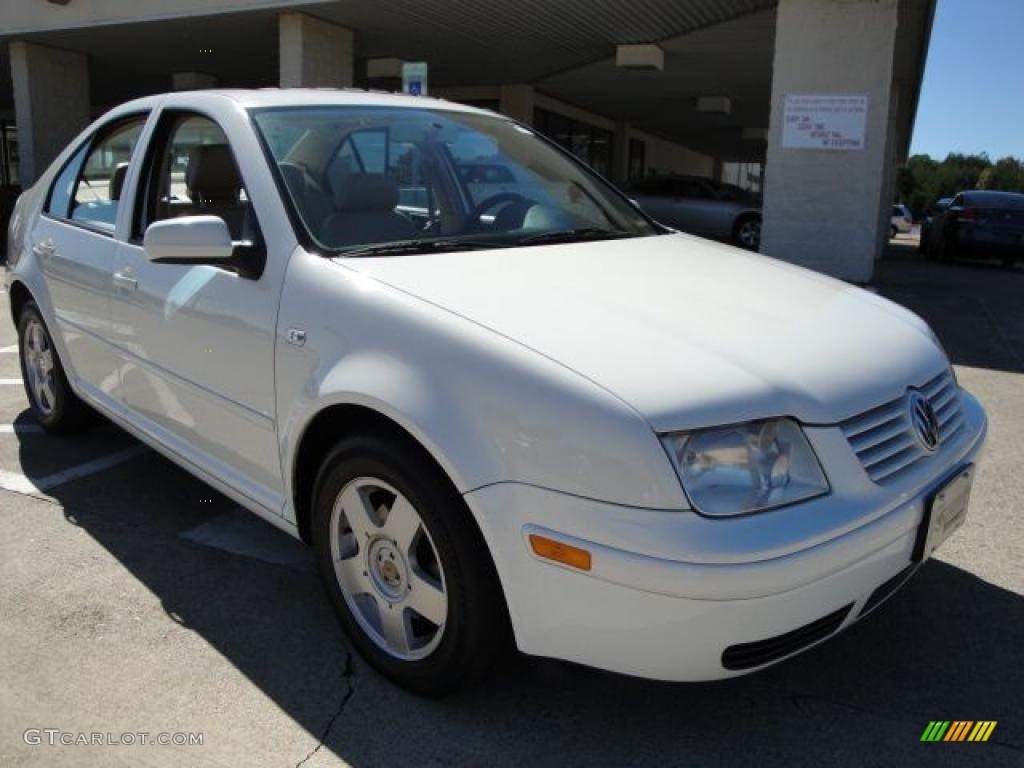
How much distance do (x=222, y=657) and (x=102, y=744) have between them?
0.46 metres

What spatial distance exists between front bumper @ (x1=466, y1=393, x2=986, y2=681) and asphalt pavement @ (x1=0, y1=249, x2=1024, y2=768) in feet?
0.93

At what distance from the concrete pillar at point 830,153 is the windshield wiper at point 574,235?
846 centimetres

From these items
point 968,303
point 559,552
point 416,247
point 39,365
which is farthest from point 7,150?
point 559,552

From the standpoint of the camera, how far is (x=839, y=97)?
10734mm

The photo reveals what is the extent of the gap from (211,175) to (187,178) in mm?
176

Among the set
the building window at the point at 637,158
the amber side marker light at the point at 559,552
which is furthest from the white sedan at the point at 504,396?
the building window at the point at 637,158

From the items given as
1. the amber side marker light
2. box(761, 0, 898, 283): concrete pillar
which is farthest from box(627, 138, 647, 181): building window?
the amber side marker light

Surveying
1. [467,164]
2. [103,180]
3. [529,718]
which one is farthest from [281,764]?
[103,180]

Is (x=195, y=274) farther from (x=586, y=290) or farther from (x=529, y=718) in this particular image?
(x=529, y=718)

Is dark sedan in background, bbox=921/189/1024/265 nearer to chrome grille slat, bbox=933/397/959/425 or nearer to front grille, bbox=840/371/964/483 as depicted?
chrome grille slat, bbox=933/397/959/425

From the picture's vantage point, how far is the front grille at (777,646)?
2.04 metres

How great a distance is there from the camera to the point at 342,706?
98.3 inches

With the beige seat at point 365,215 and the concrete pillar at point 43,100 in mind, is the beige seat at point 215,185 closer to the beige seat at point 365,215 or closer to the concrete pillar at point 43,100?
the beige seat at point 365,215

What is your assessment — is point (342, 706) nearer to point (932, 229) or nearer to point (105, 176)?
point (105, 176)
